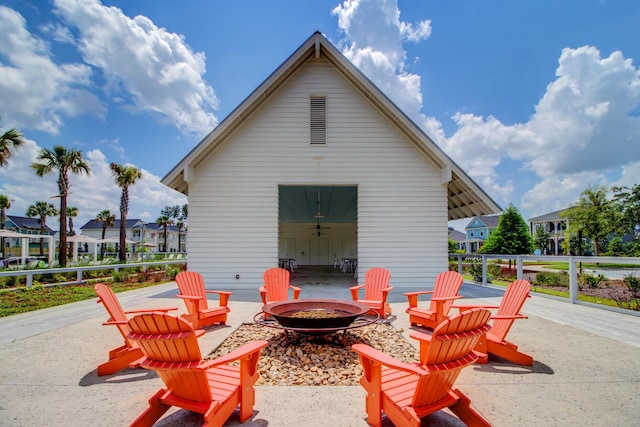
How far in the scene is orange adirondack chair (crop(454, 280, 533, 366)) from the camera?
3.43 metres

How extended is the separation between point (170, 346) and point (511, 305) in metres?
3.77

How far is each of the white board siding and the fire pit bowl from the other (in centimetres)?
408

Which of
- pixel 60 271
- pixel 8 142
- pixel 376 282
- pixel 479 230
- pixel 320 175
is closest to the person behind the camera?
pixel 376 282

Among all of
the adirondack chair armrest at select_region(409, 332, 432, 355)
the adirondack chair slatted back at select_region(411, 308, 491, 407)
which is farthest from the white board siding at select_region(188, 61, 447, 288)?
the adirondack chair slatted back at select_region(411, 308, 491, 407)

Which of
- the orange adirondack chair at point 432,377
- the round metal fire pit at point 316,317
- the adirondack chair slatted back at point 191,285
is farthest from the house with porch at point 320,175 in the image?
the orange adirondack chair at point 432,377

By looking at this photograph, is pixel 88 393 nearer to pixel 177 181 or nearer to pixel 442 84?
pixel 177 181

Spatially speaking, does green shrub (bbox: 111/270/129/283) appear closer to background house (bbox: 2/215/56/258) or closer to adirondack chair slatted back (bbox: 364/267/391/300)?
adirondack chair slatted back (bbox: 364/267/391/300)

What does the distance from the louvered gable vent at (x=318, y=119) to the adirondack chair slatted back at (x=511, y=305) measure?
20.8 ft

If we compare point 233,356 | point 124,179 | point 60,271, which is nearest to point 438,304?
point 233,356

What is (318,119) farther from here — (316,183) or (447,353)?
(447,353)

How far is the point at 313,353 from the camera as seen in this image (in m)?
3.74

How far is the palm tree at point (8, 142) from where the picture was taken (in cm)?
1255

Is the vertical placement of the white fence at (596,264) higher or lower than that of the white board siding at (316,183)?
lower

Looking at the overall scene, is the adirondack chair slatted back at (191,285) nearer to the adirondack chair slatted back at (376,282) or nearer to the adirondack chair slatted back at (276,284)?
the adirondack chair slatted back at (276,284)
